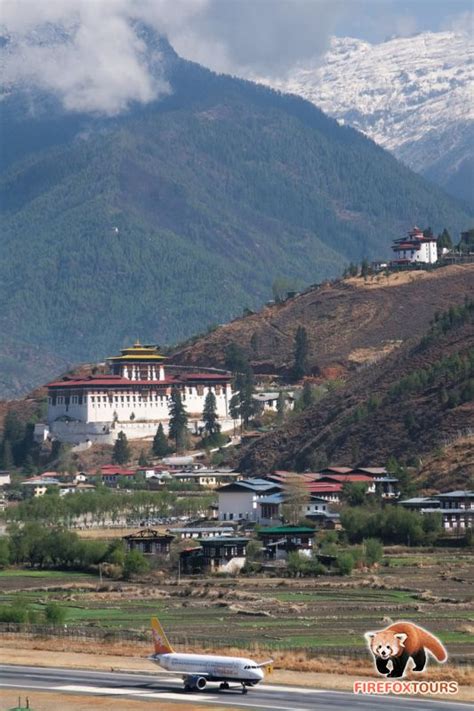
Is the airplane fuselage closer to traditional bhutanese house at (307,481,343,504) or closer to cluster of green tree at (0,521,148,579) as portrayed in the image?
cluster of green tree at (0,521,148,579)

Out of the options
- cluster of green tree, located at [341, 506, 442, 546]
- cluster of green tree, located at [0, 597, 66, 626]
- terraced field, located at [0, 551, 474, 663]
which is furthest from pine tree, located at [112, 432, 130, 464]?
cluster of green tree, located at [0, 597, 66, 626]

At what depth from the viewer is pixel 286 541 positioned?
127500 mm

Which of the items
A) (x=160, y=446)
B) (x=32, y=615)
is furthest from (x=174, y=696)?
(x=160, y=446)

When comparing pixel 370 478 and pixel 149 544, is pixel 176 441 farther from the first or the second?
pixel 149 544

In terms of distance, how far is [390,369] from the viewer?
19275 centimetres

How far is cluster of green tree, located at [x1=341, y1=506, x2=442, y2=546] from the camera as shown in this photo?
5207 inches

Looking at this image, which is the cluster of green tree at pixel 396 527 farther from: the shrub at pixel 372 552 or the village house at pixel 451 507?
the shrub at pixel 372 552

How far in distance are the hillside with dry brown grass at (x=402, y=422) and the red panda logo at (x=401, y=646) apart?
78010 mm

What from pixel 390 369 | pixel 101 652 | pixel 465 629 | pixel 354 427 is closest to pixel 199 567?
pixel 465 629

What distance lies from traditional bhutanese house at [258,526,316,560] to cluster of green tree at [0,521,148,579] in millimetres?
8063

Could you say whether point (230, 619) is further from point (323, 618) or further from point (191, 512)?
point (191, 512)

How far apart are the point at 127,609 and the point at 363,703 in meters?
36.4

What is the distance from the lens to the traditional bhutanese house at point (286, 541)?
126281 millimetres

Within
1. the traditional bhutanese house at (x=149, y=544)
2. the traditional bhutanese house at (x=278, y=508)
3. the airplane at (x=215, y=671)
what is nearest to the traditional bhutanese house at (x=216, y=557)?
the traditional bhutanese house at (x=149, y=544)
